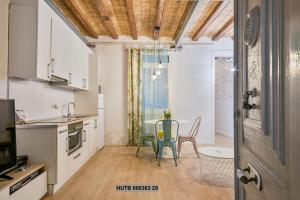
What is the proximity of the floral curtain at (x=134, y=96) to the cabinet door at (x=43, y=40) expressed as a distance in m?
2.70

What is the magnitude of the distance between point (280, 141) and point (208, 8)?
3.98 metres

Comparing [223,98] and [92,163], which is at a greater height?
[223,98]

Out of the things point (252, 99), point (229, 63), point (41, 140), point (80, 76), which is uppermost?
point (229, 63)

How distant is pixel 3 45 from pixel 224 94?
266 inches

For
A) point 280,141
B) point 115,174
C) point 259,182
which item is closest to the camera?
point 280,141

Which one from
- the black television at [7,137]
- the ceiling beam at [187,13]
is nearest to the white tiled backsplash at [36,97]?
the black television at [7,137]

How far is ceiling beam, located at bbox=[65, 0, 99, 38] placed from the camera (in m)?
3.72

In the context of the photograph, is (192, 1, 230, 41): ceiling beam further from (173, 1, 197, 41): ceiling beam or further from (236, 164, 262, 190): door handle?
(236, 164, 262, 190): door handle

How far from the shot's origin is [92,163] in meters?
4.05

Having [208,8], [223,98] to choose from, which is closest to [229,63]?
[223,98]

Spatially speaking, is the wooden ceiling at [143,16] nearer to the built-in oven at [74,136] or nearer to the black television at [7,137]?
the built-in oven at [74,136]

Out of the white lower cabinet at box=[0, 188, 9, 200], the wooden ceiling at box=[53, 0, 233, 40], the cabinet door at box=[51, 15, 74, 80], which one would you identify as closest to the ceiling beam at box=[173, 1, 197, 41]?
the wooden ceiling at box=[53, 0, 233, 40]

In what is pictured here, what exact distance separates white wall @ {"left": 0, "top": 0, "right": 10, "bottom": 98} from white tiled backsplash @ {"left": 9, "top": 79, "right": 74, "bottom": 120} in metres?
0.12

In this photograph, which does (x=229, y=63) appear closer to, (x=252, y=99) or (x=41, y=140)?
(x=41, y=140)
